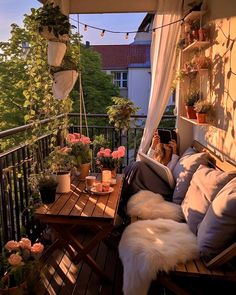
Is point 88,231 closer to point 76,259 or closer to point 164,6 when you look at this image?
point 76,259

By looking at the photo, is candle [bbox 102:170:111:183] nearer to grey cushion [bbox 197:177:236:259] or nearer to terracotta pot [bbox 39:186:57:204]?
terracotta pot [bbox 39:186:57:204]

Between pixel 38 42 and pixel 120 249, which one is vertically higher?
pixel 38 42

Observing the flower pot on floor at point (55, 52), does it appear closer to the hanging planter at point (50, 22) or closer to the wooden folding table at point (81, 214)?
the hanging planter at point (50, 22)

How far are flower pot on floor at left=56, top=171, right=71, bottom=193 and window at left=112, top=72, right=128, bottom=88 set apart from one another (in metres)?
8.33

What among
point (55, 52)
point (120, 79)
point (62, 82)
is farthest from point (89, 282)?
point (120, 79)

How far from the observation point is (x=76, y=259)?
2.01m

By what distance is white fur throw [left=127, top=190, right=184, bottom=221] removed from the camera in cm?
224

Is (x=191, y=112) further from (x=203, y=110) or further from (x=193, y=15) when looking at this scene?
(x=193, y=15)

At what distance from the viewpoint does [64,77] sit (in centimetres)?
243

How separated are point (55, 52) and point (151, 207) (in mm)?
1437

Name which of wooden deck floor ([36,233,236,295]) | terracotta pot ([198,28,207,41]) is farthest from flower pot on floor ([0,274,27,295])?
terracotta pot ([198,28,207,41])

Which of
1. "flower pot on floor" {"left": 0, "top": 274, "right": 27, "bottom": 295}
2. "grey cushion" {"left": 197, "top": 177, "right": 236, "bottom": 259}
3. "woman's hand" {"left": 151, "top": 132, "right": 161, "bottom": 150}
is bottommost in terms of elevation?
"flower pot on floor" {"left": 0, "top": 274, "right": 27, "bottom": 295}

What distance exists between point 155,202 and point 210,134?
86 centimetres

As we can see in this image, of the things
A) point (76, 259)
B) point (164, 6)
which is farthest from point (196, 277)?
point (164, 6)
